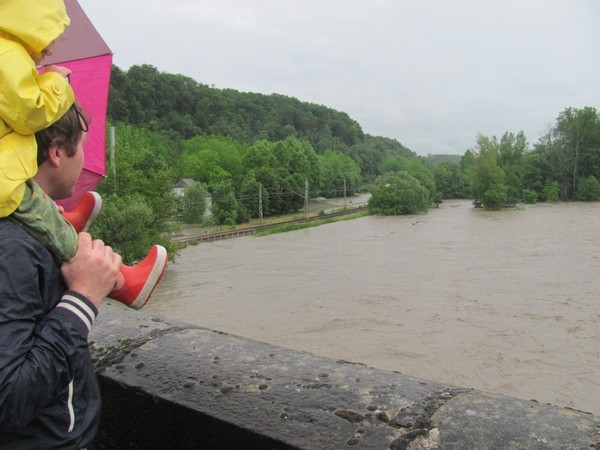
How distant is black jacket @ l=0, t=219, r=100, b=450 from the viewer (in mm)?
971

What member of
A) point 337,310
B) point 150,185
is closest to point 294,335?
point 337,310

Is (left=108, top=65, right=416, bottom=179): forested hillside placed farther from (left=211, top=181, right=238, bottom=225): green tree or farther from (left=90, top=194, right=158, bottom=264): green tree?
(left=90, top=194, right=158, bottom=264): green tree

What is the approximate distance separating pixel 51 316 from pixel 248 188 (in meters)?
51.5

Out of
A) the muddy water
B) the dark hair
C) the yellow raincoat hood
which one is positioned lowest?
the muddy water

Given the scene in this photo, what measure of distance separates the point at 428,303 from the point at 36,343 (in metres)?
16.7

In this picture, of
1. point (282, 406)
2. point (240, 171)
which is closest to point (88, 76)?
point (282, 406)

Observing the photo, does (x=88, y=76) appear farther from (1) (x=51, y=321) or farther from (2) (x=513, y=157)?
(2) (x=513, y=157)

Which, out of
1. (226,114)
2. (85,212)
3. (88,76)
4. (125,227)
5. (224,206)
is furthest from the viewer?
(226,114)

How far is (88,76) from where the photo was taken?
6.10 feet

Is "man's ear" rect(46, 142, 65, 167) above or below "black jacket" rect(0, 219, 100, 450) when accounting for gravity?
above

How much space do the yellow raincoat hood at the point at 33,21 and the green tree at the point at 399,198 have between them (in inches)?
2183

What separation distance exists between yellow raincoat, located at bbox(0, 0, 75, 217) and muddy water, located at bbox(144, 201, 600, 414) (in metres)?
10.4

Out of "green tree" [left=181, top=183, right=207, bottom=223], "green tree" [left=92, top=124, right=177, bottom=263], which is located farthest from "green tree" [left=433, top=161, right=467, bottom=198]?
"green tree" [left=92, top=124, right=177, bottom=263]

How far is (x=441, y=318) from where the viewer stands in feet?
49.7
